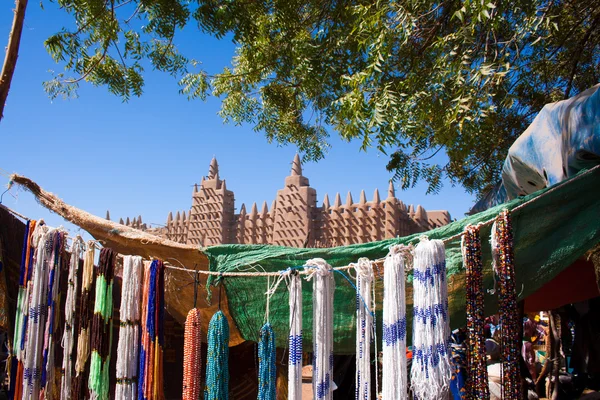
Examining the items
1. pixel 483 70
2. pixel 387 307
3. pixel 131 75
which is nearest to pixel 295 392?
pixel 387 307

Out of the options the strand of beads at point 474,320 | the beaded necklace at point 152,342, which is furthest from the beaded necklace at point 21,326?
the strand of beads at point 474,320

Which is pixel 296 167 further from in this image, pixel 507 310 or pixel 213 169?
pixel 507 310

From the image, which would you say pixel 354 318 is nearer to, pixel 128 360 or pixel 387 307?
pixel 387 307

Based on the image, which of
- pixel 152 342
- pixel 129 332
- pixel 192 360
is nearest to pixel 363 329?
pixel 192 360

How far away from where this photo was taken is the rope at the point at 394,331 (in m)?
2.11

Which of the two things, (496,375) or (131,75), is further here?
(131,75)

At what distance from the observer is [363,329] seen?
234 centimetres

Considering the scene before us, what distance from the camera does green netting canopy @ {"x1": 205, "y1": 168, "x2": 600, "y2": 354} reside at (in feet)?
7.59

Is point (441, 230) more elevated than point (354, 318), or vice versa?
point (441, 230)

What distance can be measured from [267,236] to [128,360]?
39.5ft

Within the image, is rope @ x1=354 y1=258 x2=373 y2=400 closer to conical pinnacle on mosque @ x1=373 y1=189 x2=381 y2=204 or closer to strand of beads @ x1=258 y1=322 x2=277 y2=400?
strand of beads @ x1=258 y1=322 x2=277 y2=400

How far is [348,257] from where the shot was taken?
269 centimetres

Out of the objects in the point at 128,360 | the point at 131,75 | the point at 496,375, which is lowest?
the point at 496,375

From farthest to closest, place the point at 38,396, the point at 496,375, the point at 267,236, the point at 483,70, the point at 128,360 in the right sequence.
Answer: the point at 267,236
the point at 496,375
the point at 483,70
the point at 38,396
the point at 128,360
